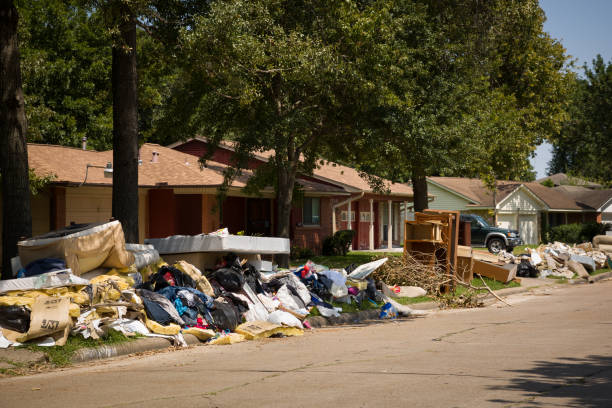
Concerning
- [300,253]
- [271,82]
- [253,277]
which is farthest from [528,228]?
[253,277]

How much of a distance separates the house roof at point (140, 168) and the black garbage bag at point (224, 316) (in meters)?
9.57

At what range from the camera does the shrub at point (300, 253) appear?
2738cm

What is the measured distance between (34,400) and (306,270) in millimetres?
8245

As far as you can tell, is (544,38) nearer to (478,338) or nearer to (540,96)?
(540,96)

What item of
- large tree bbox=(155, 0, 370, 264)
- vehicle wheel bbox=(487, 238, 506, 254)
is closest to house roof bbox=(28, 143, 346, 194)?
large tree bbox=(155, 0, 370, 264)

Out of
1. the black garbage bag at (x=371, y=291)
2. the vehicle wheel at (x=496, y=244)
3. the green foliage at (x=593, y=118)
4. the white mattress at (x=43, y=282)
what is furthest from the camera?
the green foliage at (x=593, y=118)

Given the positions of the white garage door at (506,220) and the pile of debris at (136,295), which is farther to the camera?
the white garage door at (506,220)

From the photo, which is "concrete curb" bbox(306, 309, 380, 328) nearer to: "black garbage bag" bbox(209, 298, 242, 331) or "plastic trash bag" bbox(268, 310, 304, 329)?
"plastic trash bag" bbox(268, 310, 304, 329)

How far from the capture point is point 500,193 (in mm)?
50406

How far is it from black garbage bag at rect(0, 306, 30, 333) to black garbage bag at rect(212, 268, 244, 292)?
377 cm

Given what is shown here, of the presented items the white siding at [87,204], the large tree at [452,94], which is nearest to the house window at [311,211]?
the large tree at [452,94]

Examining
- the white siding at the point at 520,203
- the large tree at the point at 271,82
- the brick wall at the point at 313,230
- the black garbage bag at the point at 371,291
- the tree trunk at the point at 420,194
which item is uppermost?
the large tree at the point at 271,82

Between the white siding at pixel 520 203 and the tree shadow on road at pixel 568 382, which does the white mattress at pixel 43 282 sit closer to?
the tree shadow on road at pixel 568 382

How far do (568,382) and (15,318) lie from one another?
279 inches
